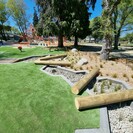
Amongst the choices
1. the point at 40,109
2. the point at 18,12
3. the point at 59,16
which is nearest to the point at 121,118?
the point at 40,109

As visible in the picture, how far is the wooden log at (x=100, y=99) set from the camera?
5.44 metres

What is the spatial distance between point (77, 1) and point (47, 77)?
54.7 feet

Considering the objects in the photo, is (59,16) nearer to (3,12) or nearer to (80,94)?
(80,94)

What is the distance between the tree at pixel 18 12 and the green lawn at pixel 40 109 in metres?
46.3

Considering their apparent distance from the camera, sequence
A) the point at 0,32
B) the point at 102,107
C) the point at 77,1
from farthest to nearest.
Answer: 1. the point at 0,32
2. the point at 77,1
3. the point at 102,107

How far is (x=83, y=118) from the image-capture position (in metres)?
5.18

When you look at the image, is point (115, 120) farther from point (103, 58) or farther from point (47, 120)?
point (103, 58)

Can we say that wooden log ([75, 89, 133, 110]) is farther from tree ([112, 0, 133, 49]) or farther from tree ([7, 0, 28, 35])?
tree ([7, 0, 28, 35])

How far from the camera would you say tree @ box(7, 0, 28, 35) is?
4956cm

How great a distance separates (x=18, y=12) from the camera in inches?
2003

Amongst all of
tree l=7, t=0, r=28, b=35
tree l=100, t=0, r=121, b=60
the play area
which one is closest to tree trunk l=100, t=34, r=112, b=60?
tree l=100, t=0, r=121, b=60

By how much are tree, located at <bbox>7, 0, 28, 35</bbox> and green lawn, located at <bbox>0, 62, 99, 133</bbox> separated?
46277 mm

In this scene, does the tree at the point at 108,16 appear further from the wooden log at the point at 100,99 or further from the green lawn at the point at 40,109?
the wooden log at the point at 100,99

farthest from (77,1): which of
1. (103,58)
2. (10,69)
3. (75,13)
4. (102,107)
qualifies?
(102,107)
